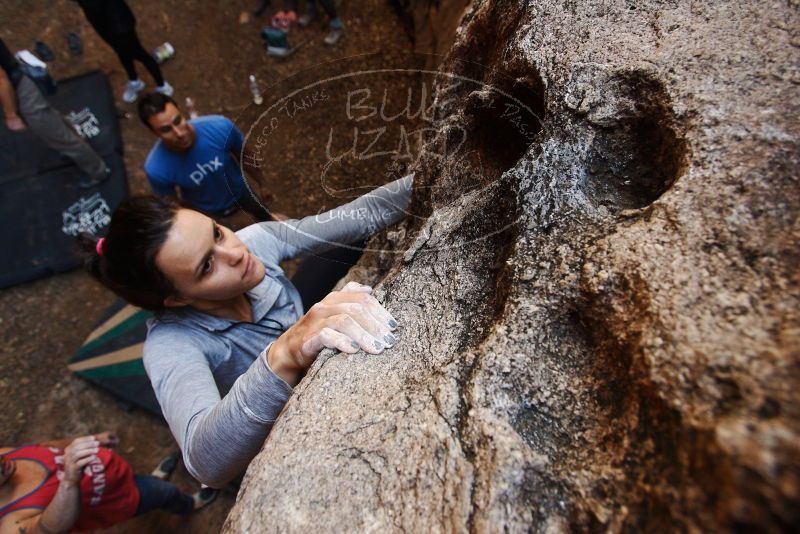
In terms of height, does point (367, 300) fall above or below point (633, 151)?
below

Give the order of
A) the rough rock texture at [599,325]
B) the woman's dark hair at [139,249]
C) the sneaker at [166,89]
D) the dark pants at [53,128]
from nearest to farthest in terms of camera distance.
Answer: the rough rock texture at [599,325], the woman's dark hair at [139,249], the dark pants at [53,128], the sneaker at [166,89]

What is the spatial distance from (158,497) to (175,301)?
1573 mm

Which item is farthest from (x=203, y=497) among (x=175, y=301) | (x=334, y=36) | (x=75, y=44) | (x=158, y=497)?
(x=75, y=44)

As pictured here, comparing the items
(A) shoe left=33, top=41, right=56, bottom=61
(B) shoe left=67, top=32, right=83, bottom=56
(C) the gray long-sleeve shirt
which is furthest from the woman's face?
(A) shoe left=33, top=41, right=56, bottom=61

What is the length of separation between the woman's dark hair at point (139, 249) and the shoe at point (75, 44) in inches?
185

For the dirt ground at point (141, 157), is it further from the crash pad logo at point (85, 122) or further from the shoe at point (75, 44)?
the crash pad logo at point (85, 122)

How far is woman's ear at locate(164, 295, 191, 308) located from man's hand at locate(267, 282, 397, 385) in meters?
0.47

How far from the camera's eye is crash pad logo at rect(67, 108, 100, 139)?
4207 mm

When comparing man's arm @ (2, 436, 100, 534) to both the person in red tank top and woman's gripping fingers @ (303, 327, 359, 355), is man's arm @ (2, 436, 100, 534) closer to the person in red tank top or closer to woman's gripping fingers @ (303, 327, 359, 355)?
the person in red tank top

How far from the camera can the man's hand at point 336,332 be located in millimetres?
1051

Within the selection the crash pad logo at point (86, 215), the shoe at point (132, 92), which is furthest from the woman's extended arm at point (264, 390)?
the shoe at point (132, 92)

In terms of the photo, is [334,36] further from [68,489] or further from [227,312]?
[68,489]

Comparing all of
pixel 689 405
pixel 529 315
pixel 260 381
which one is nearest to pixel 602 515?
pixel 689 405

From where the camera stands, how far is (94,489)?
2105 millimetres
